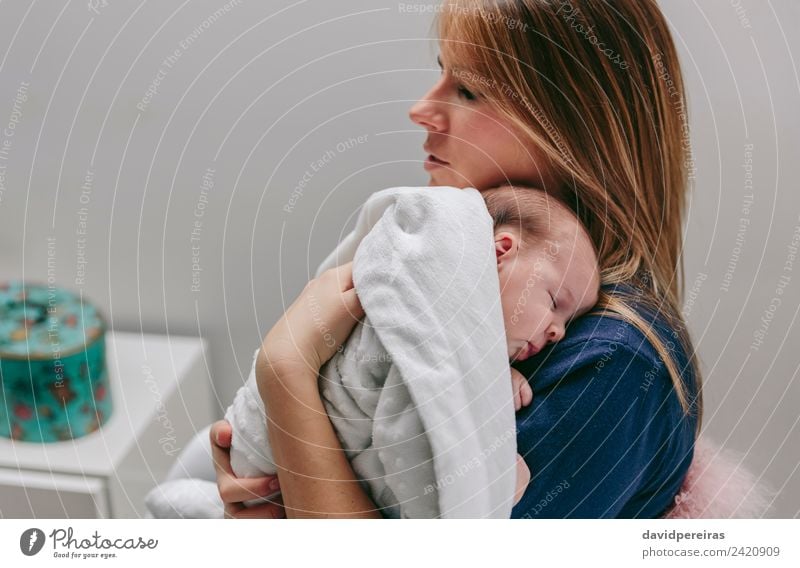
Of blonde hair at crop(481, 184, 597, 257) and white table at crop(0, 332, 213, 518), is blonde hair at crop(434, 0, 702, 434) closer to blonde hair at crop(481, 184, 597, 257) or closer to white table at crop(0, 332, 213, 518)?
blonde hair at crop(481, 184, 597, 257)

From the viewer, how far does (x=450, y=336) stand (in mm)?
537

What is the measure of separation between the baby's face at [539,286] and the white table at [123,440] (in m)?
0.25

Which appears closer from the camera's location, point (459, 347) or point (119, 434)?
point (459, 347)

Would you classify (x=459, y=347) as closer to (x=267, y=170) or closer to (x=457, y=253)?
(x=457, y=253)

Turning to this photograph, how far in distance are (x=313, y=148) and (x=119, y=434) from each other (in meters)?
0.27

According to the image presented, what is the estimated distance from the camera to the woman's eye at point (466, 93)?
22.8 inches

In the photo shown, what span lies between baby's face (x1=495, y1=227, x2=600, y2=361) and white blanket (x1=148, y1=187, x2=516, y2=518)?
0.5 inches

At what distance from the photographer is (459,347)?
0.54 m

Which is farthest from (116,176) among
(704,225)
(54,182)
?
(704,225)

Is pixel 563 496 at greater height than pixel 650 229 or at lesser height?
lesser

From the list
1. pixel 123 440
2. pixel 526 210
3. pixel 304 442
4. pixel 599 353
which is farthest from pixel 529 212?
pixel 123 440
